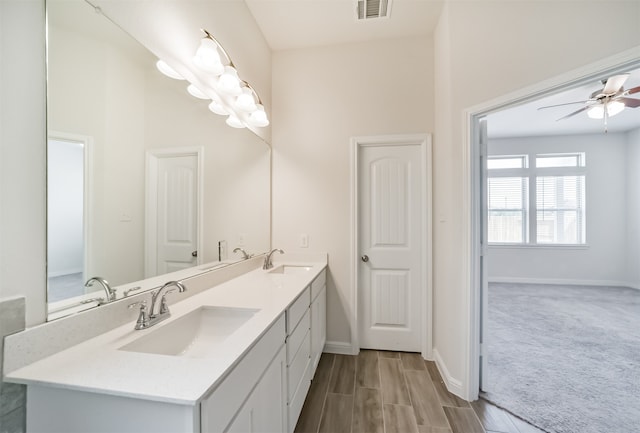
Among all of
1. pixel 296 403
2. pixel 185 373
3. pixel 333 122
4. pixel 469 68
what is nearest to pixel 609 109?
pixel 469 68

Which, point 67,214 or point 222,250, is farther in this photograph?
point 222,250

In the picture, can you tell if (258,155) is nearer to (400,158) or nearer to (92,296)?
(400,158)

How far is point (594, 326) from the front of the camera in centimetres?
310

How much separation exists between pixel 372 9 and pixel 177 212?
7.48 ft

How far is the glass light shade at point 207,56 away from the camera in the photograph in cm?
149

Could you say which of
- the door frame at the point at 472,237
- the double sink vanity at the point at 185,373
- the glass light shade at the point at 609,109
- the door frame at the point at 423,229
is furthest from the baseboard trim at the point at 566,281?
the double sink vanity at the point at 185,373

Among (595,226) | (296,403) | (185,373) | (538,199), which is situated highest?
(538,199)

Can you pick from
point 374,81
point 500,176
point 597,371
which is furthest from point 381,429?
point 500,176

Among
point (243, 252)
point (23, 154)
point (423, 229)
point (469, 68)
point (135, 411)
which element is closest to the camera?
point (135, 411)

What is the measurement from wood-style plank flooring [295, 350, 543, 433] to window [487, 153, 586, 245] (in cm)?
425

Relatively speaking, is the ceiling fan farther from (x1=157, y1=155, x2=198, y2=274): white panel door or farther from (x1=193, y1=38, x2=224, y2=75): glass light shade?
(x1=157, y1=155, x2=198, y2=274): white panel door

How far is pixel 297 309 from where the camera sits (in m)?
1.56

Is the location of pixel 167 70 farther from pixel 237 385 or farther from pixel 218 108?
pixel 237 385

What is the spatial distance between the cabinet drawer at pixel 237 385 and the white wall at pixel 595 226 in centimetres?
583
